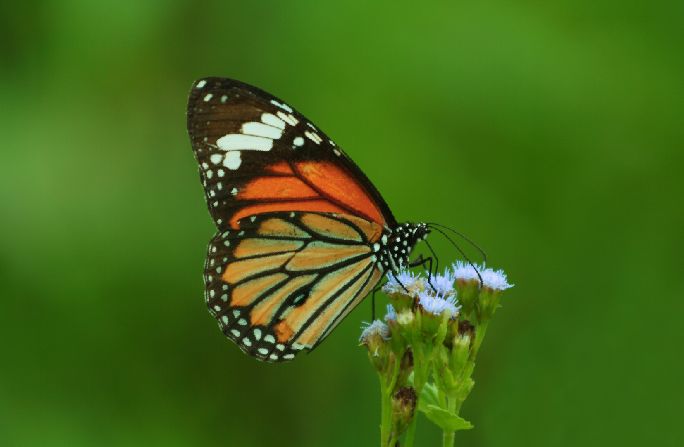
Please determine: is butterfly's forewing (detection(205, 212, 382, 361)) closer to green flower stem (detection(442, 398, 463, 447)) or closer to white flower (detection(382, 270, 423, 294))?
white flower (detection(382, 270, 423, 294))

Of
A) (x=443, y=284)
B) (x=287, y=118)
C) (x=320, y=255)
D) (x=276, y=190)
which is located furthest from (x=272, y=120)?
(x=443, y=284)

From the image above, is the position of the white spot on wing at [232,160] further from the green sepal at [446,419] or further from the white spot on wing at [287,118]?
the green sepal at [446,419]

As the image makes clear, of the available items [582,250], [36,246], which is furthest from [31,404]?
[582,250]

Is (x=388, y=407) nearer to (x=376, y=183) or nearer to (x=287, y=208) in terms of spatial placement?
(x=287, y=208)

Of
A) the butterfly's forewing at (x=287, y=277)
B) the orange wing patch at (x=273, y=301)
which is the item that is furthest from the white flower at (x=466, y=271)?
the orange wing patch at (x=273, y=301)

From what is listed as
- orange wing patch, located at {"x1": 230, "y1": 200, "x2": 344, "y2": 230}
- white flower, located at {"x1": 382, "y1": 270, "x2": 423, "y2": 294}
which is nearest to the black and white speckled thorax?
white flower, located at {"x1": 382, "y1": 270, "x2": 423, "y2": 294}
